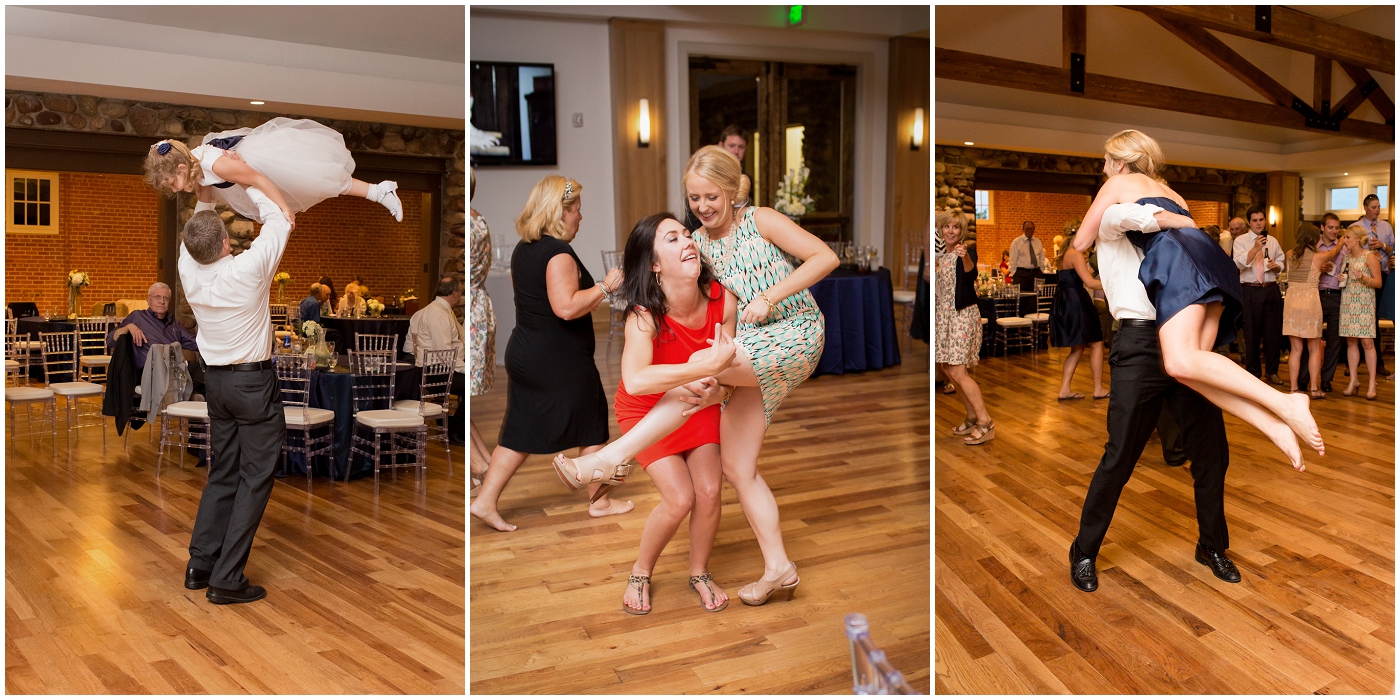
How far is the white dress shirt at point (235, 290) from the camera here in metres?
3.04

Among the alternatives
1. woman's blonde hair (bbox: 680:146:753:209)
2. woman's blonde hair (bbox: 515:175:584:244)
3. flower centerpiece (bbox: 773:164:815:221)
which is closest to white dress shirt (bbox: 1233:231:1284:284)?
flower centerpiece (bbox: 773:164:815:221)

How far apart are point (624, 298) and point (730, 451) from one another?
0.58 meters

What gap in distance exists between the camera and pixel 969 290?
5039 millimetres

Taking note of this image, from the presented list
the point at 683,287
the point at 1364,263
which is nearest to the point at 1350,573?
the point at 683,287

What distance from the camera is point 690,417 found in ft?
8.69

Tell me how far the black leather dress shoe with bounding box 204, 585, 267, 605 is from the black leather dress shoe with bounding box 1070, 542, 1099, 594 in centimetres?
274

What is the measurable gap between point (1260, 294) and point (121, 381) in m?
7.56

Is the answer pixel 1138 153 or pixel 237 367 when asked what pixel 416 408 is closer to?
pixel 237 367

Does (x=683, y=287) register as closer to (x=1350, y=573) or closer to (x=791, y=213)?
(x=1350, y=573)

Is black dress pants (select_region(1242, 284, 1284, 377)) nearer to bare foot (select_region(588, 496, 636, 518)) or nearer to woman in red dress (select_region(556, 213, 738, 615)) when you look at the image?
bare foot (select_region(588, 496, 636, 518))

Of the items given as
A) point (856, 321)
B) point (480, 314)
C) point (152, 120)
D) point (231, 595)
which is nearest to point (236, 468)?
point (231, 595)

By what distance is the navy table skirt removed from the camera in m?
7.20

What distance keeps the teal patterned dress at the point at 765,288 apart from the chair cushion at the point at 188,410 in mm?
3813

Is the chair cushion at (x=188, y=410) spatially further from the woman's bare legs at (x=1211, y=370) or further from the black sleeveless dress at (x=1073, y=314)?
the black sleeveless dress at (x=1073, y=314)
